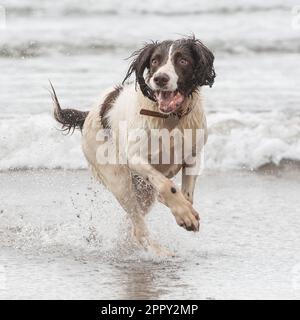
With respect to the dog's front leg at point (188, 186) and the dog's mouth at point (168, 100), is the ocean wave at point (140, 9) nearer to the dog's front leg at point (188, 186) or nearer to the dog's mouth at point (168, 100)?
the dog's front leg at point (188, 186)

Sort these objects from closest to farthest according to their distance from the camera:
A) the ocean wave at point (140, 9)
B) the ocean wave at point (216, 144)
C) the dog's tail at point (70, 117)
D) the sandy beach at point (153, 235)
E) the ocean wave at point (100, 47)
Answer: the sandy beach at point (153, 235), the dog's tail at point (70, 117), the ocean wave at point (216, 144), the ocean wave at point (100, 47), the ocean wave at point (140, 9)

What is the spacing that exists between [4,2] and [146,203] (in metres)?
10.2

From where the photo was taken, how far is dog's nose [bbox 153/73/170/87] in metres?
6.61

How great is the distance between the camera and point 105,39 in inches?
611

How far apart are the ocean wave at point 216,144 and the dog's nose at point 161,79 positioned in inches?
128

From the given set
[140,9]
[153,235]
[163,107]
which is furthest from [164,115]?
[140,9]

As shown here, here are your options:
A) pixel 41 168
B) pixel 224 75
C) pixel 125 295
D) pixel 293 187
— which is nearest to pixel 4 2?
pixel 224 75

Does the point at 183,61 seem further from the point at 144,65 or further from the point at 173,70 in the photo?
the point at 144,65

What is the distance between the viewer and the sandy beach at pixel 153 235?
630cm

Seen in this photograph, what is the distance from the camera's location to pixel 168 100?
6.74m

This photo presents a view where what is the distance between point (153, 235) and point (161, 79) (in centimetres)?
147

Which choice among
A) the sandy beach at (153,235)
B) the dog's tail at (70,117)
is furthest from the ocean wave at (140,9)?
the dog's tail at (70,117)

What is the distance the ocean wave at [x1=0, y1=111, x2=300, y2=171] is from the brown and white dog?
2.50 metres
